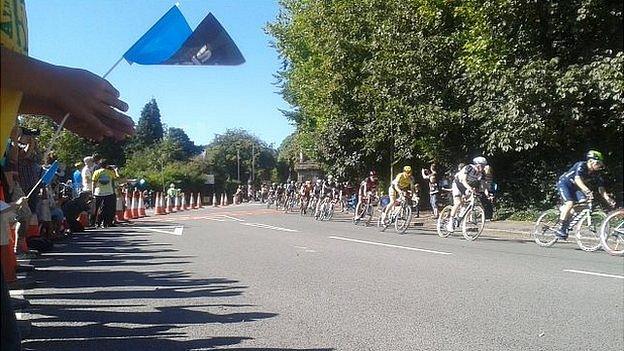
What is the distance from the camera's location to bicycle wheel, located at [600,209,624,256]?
1096cm

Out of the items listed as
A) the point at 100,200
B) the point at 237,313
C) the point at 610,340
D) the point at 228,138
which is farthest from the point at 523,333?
the point at 228,138

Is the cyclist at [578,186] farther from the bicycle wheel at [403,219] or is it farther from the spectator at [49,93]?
the spectator at [49,93]

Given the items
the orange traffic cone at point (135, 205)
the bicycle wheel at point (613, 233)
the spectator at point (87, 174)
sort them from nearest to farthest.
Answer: the bicycle wheel at point (613, 233) → the spectator at point (87, 174) → the orange traffic cone at point (135, 205)

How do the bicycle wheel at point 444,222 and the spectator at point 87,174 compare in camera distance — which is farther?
the bicycle wheel at point 444,222

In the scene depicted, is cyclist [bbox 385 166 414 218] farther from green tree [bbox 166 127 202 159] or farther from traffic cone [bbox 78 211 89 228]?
green tree [bbox 166 127 202 159]

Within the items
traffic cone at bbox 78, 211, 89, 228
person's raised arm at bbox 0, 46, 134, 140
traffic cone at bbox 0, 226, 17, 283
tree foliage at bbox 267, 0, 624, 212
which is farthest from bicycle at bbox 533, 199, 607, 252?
person's raised arm at bbox 0, 46, 134, 140

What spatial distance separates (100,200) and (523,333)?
43.4 feet

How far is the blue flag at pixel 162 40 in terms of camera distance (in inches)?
73.9

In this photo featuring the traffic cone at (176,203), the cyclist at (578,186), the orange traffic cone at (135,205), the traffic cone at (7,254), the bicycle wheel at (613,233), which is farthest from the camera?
the traffic cone at (176,203)

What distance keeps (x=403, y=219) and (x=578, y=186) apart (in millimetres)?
5299

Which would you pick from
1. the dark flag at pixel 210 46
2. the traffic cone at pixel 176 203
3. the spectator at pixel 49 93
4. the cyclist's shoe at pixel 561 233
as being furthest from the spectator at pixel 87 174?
the traffic cone at pixel 176 203

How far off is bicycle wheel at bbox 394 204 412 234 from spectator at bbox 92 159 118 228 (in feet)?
24.6

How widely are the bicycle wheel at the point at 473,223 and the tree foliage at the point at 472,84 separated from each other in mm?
4605

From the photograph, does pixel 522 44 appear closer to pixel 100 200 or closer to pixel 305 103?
pixel 100 200
